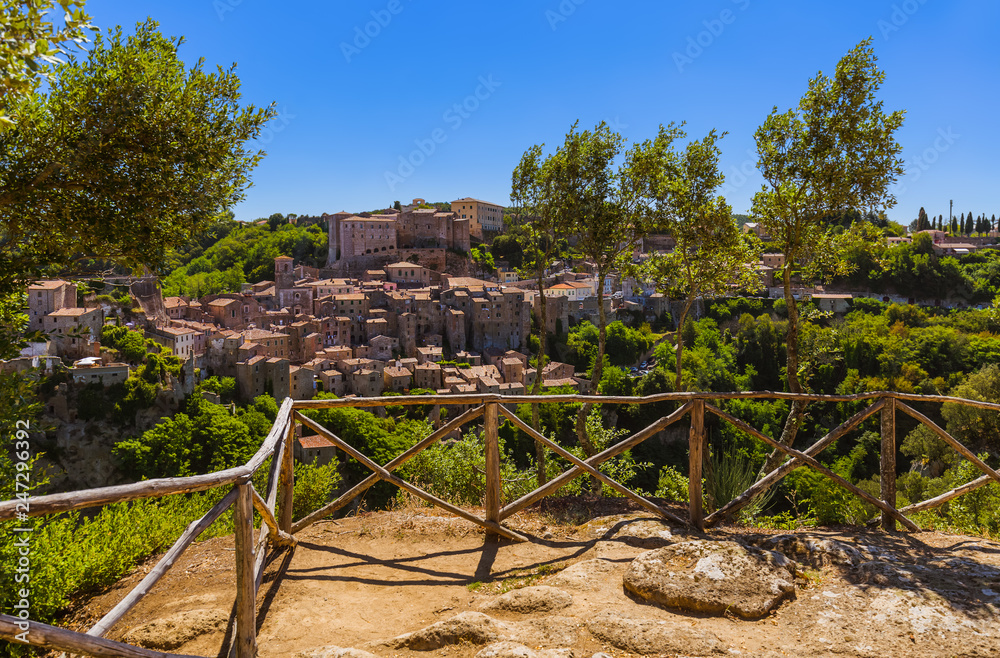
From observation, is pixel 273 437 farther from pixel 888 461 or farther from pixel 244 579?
pixel 888 461

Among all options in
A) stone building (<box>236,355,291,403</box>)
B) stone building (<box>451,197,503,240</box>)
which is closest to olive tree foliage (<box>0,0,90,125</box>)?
stone building (<box>236,355,291,403</box>)

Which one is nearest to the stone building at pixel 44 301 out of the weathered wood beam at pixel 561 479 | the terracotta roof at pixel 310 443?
the terracotta roof at pixel 310 443

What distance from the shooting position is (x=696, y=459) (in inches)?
160

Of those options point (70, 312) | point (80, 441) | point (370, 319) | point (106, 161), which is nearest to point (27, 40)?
point (106, 161)

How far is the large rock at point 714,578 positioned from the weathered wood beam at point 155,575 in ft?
7.47

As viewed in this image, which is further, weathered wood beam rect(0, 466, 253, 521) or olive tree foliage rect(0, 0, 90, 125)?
olive tree foliage rect(0, 0, 90, 125)

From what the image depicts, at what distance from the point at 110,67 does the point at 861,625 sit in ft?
22.0

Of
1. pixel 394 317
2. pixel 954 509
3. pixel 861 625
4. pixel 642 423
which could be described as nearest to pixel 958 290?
pixel 642 423

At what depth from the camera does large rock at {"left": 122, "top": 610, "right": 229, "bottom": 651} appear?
110 inches

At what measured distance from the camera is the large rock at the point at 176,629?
110 inches

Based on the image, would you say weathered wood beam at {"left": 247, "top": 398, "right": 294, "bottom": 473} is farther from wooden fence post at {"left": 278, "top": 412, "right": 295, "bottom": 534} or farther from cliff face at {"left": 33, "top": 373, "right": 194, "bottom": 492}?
cliff face at {"left": 33, "top": 373, "right": 194, "bottom": 492}

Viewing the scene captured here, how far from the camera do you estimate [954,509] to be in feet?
28.0

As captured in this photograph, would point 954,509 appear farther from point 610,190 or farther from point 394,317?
point 394,317

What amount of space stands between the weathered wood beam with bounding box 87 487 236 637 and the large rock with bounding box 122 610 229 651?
2.62 ft
